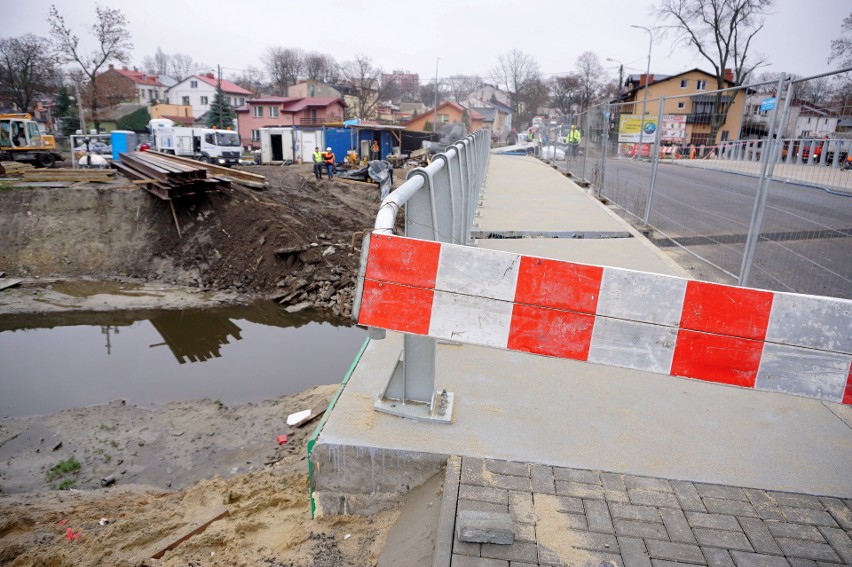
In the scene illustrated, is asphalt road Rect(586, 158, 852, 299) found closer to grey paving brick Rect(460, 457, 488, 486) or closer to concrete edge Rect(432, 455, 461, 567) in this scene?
grey paving brick Rect(460, 457, 488, 486)

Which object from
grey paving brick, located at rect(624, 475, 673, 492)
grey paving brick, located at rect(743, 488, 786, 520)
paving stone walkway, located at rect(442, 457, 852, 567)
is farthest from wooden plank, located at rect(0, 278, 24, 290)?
grey paving brick, located at rect(743, 488, 786, 520)

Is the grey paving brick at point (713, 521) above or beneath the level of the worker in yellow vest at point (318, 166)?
beneath

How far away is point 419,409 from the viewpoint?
11.1ft

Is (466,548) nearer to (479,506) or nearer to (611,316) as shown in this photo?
(479,506)

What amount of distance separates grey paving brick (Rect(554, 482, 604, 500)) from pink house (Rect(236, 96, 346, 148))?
173ft

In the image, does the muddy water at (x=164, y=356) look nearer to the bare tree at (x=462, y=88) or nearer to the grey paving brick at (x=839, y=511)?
the grey paving brick at (x=839, y=511)

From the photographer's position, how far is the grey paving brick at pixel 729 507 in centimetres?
265

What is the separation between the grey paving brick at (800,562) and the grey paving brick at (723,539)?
152mm

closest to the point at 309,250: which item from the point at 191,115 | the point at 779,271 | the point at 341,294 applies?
the point at 341,294

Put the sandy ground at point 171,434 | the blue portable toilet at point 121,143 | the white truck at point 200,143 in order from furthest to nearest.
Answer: the blue portable toilet at point 121,143, the white truck at point 200,143, the sandy ground at point 171,434

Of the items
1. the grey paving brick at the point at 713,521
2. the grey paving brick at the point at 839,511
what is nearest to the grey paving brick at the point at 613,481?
the grey paving brick at the point at 713,521

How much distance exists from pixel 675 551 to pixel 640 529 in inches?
6.9

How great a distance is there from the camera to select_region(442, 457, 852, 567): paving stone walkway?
2.36 metres

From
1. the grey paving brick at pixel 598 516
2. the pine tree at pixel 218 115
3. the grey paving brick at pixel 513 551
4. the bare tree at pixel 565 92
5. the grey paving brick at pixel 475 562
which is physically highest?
the bare tree at pixel 565 92
